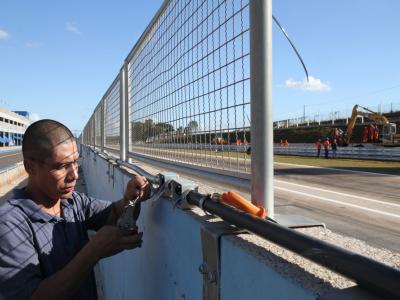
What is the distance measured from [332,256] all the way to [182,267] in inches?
46.8

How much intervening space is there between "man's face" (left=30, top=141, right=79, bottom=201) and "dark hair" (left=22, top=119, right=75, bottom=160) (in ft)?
0.08

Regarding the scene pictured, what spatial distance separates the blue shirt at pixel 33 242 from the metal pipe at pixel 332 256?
3.17 feet

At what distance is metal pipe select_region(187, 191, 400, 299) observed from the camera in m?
0.93

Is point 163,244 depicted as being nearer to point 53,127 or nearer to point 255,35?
point 53,127

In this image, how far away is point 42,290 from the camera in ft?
6.31

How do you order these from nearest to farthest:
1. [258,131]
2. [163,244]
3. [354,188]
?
[258,131]
[163,244]
[354,188]

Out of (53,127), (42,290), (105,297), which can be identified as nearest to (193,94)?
(53,127)

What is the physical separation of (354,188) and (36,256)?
1507 centimetres

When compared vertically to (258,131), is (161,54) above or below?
above

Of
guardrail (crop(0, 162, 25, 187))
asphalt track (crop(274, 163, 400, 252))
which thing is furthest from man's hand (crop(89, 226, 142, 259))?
guardrail (crop(0, 162, 25, 187))

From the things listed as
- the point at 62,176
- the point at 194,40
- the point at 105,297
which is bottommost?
the point at 105,297

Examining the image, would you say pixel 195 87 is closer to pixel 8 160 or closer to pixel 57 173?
pixel 57 173

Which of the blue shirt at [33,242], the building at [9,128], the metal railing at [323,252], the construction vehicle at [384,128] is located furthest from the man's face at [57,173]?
the building at [9,128]

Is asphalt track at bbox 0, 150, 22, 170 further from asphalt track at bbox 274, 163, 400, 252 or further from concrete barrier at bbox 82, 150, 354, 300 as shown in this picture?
concrete barrier at bbox 82, 150, 354, 300
